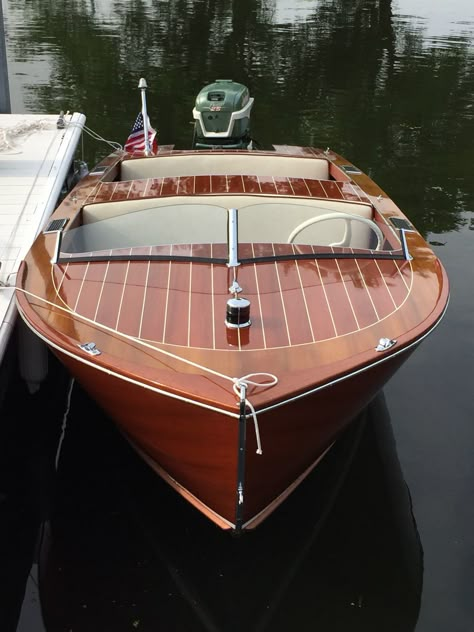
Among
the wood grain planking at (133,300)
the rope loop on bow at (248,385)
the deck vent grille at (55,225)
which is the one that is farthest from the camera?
the deck vent grille at (55,225)

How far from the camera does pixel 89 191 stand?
5.74 meters

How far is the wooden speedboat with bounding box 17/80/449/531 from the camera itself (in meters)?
3.43

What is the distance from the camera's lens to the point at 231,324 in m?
3.68

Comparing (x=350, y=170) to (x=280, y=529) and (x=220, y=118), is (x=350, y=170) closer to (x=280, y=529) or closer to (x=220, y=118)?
(x=220, y=118)

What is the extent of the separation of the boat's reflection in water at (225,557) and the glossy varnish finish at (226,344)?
1.12 feet

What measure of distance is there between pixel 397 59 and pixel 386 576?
766 inches

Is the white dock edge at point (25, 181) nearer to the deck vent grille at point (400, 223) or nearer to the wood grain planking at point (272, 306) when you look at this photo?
the wood grain planking at point (272, 306)

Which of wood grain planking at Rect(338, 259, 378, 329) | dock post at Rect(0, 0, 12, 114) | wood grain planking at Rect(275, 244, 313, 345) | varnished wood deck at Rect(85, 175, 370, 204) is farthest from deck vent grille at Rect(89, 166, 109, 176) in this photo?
dock post at Rect(0, 0, 12, 114)

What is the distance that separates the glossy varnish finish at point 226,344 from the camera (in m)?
3.41

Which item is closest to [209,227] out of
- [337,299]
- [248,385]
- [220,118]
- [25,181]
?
[337,299]

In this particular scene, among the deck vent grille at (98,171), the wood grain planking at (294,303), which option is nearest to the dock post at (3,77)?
the deck vent grille at (98,171)

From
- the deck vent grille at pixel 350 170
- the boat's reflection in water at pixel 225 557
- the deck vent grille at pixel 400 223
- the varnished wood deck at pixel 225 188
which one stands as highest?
the varnished wood deck at pixel 225 188

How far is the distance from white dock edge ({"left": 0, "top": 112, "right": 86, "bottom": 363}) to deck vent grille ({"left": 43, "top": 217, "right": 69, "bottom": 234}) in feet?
1.36

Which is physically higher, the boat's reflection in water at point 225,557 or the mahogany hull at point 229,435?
the mahogany hull at point 229,435
